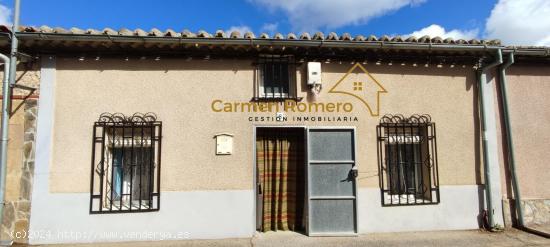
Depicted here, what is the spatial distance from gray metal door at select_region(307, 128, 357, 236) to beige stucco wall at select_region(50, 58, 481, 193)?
205mm

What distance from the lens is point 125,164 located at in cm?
571

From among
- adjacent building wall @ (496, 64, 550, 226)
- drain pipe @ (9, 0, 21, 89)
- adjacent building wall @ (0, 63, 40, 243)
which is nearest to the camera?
drain pipe @ (9, 0, 21, 89)

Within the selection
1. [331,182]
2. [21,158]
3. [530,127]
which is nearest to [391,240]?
[331,182]

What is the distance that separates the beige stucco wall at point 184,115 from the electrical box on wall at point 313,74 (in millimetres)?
231

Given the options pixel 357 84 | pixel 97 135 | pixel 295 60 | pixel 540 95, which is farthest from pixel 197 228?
pixel 540 95

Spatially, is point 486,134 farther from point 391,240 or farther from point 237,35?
point 237,35

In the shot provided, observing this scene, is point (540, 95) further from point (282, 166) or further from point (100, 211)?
point (100, 211)

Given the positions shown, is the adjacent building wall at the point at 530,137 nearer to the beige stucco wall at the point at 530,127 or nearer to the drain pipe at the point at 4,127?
the beige stucco wall at the point at 530,127

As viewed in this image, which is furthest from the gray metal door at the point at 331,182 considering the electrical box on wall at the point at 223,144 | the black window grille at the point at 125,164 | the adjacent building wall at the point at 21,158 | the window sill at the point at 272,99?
the adjacent building wall at the point at 21,158

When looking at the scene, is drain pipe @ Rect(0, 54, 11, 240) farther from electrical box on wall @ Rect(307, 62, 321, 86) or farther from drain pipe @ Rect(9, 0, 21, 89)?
electrical box on wall @ Rect(307, 62, 321, 86)

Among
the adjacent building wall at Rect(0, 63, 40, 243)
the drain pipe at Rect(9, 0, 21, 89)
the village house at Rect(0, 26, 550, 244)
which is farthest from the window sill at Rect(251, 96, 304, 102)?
the drain pipe at Rect(9, 0, 21, 89)

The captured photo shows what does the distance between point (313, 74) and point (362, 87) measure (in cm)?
97

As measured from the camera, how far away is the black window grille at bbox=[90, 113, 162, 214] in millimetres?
5457

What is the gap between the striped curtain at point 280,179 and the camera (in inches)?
234
